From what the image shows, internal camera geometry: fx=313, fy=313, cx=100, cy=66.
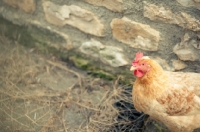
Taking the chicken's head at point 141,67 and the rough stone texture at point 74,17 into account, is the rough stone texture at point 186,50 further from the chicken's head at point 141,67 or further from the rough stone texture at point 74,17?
the rough stone texture at point 74,17

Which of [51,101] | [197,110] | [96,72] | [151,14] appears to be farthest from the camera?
[96,72]

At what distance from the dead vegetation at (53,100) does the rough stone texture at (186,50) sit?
0.63 meters

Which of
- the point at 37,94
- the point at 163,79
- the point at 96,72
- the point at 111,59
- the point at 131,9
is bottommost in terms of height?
the point at 37,94

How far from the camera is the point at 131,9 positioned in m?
2.42

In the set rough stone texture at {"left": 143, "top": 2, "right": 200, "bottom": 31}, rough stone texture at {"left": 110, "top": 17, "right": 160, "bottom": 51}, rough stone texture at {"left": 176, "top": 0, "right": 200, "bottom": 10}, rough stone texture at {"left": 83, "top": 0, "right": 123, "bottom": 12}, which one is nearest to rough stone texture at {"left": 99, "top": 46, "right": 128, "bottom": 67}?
rough stone texture at {"left": 110, "top": 17, "right": 160, "bottom": 51}

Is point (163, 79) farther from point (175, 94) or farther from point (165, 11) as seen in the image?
point (165, 11)

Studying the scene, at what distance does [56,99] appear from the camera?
278 centimetres

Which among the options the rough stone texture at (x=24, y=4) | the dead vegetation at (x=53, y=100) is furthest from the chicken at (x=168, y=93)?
the rough stone texture at (x=24, y=4)

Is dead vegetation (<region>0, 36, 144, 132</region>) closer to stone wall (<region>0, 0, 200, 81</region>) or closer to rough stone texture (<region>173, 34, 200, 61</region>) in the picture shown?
stone wall (<region>0, 0, 200, 81</region>)

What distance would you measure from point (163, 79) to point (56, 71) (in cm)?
122

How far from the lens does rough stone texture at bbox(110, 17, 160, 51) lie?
2441mm

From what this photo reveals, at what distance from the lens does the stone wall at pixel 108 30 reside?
230 cm

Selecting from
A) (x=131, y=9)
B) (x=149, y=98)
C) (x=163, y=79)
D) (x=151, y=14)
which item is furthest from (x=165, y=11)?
(x=149, y=98)

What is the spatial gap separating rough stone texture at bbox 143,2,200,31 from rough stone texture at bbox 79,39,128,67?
0.48 metres
